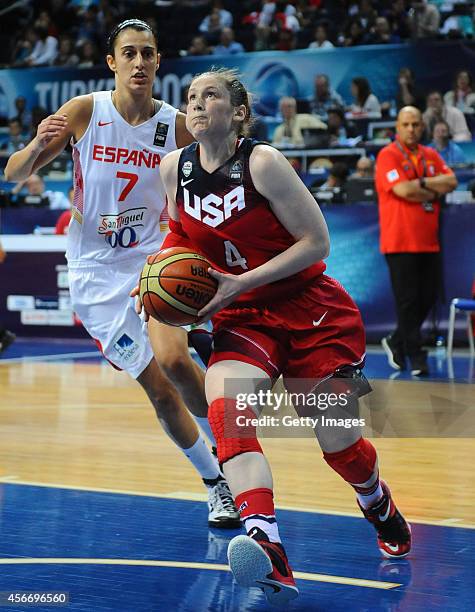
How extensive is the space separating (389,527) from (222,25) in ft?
47.7

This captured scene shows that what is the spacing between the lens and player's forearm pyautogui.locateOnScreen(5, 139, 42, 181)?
4500mm

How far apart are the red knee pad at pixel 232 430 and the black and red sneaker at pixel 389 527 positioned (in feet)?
2.27

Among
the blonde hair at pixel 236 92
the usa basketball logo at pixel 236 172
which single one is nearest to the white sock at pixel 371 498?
the usa basketball logo at pixel 236 172

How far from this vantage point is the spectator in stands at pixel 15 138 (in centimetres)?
1688

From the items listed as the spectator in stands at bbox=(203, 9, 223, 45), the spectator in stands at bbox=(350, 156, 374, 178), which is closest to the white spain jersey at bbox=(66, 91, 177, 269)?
the spectator in stands at bbox=(350, 156, 374, 178)

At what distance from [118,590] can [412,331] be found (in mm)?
6332

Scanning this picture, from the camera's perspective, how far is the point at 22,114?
1783 centimetres

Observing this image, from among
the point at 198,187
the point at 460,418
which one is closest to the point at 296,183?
the point at 198,187

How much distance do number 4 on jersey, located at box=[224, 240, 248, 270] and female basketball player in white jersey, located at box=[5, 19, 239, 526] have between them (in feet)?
3.35

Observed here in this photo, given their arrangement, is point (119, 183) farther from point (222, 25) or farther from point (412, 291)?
point (222, 25)

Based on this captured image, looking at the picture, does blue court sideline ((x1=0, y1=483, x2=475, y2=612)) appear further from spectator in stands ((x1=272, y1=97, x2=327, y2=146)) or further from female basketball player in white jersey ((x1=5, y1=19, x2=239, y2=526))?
spectator in stands ((x1=272, y1=97, x2=327, y2=146))

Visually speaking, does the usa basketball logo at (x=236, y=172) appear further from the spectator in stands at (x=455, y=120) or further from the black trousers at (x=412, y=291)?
the spectator in stands at (x=455, y=120)

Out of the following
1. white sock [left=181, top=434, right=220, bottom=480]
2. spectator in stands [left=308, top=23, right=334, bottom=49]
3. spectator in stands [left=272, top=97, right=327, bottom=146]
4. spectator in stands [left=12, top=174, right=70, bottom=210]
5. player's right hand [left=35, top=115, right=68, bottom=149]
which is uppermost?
player's right hand [left=35, top=115, right=68, bottom=149]

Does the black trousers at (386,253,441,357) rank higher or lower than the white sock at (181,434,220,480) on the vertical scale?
lower
